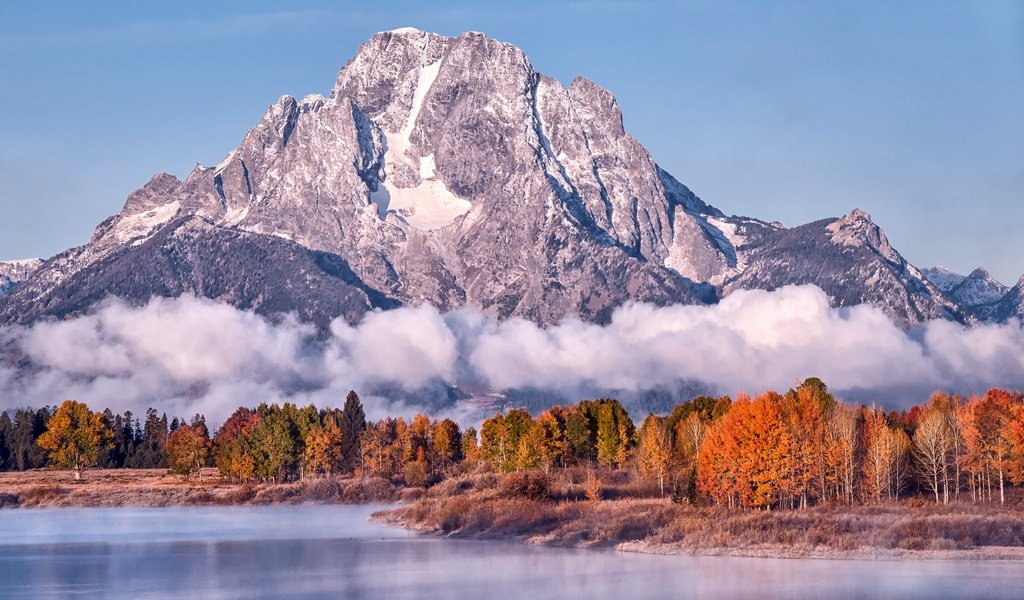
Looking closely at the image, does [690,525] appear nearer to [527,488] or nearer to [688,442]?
[527,488]

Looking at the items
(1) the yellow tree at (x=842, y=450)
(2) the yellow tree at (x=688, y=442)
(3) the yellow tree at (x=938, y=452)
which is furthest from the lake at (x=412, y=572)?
(3) the yellow tree at (x=938, y=452)

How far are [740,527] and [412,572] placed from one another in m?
28.1

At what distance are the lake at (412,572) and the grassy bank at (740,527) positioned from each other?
11.0 feet

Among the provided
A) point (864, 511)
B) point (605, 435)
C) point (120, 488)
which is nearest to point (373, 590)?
point (864, 511)

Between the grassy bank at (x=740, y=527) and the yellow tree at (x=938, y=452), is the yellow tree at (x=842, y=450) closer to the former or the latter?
the yellow tree at (x=938, y=452)

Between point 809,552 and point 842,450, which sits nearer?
point 809,552

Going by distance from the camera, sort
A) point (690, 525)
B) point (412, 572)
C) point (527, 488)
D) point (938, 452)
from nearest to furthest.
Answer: point (412, 572), point (690, 525), point (938, 452), point (527, 488)

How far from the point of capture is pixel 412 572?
325 feet

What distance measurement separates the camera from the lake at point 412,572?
86.2 meters

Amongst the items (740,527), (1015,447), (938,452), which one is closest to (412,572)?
(740,527)

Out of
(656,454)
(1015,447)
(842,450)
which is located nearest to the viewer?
(842,450)

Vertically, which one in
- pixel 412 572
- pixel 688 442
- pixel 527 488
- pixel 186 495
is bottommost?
pixel 412 572

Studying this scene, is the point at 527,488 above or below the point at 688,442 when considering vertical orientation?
below

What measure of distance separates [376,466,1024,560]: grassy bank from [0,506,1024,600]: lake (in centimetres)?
334
